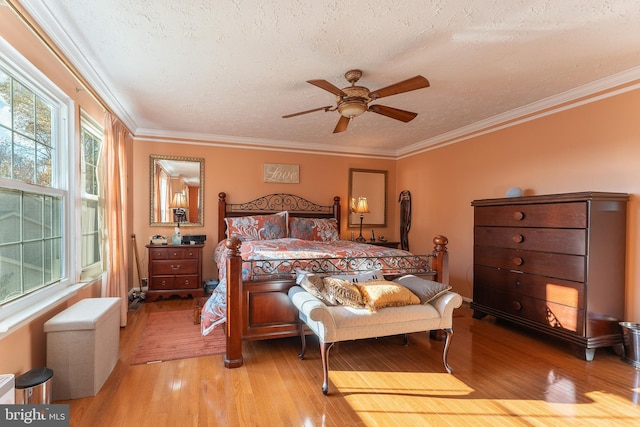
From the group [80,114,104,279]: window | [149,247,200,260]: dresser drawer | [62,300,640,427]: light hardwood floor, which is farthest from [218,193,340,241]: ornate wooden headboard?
[62,300,640,427]: light hardwood floor

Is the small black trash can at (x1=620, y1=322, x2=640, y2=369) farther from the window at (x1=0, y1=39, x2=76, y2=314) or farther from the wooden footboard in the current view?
the window at (x1=0, y1=39, x2=76, y2=314)

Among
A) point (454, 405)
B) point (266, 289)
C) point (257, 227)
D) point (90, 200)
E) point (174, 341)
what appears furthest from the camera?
point (257, 227)

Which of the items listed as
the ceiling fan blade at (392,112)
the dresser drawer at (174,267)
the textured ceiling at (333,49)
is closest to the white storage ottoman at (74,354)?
the textured ceiling at (333,49)

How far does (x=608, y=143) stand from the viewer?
2.92 meters

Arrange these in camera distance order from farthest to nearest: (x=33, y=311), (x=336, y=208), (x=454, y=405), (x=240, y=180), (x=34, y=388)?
(x=336, y=208)
(x=240, y=180)
(x=454, y=405)
(x=33, y=311)
(x=34, y=388)

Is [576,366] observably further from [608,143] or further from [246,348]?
[246,348]

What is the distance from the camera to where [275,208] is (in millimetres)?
5227

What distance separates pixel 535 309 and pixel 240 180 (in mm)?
4154

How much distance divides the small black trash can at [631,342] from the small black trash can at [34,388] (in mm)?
4142

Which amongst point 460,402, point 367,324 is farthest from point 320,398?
point 460,402

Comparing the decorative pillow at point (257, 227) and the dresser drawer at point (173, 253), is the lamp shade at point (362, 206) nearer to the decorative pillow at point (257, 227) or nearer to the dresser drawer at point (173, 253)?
the decorative pillow at point (257, 227)

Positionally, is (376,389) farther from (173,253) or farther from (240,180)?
(240,180)

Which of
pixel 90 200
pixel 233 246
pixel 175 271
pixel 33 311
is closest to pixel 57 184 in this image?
pixel 90 200

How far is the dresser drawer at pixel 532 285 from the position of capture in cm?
276
